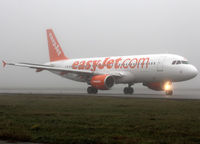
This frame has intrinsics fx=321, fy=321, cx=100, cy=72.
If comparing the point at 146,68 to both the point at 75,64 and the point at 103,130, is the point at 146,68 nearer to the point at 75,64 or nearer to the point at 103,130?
the point at 75,64

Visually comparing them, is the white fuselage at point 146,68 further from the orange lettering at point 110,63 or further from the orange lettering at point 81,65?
the orange lettering at point 81,65

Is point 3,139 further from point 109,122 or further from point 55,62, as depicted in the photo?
point 55,62

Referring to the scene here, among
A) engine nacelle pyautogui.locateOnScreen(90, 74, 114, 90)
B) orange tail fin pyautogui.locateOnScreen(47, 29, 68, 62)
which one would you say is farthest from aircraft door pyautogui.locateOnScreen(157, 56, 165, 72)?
orange tail fin pyautogui.locateOnScreen(47, 29, 68, 62)

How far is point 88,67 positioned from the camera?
36469 millimetres

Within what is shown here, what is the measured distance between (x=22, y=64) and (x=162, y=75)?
605 inches

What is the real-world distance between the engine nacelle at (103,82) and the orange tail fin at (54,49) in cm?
1194

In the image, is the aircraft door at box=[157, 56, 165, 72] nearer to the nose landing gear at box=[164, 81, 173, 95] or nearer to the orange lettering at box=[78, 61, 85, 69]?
the nose landing gear at box=[164, 81, 173, 95]

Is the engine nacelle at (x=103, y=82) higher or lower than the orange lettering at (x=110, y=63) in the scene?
lower

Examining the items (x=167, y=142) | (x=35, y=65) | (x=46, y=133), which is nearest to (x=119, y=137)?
(x=167, y=142)

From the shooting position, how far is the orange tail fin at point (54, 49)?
138ft

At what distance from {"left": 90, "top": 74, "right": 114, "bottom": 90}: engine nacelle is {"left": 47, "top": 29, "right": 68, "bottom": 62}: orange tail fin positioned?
11.9 meters

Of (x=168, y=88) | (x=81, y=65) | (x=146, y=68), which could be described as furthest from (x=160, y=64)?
(x=81, y=65)

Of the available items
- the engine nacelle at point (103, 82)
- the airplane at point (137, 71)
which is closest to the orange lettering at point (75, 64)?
the airplane at point (137, 71)

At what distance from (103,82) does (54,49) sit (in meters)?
14.4
